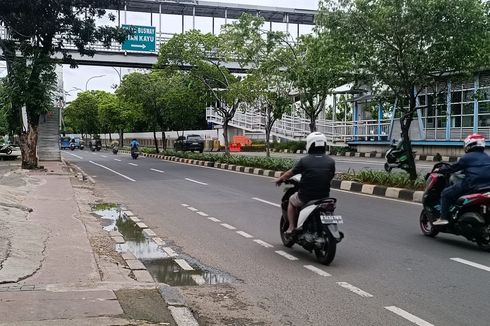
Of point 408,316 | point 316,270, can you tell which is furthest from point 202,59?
point 408,316

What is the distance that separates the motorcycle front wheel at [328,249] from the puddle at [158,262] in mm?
1237

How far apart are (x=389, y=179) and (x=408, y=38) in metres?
3.80

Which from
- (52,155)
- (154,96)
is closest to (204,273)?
(52,155)

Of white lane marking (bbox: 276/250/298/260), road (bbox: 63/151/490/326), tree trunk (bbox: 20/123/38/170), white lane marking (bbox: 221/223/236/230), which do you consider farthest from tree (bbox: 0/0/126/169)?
white lane marking (bbox: 276/250/298/260)

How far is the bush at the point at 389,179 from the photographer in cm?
1356

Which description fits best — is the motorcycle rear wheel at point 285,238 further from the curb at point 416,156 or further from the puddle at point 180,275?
the curb at point 416,156

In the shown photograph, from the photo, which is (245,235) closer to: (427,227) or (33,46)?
(427,227)

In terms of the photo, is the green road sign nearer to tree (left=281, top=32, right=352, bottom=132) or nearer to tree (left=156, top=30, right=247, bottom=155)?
tree (left=156, top=30, right=247, bottom=155)

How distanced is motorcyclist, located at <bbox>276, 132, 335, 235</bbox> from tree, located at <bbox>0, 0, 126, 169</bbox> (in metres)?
15.8

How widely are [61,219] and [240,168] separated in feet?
48.8

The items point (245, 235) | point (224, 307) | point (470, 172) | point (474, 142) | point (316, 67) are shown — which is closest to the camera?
point (224, 307)

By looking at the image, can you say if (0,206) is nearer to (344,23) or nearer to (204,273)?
(204,273)

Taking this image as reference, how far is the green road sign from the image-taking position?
34.5 m

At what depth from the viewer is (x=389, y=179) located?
47.5ft
